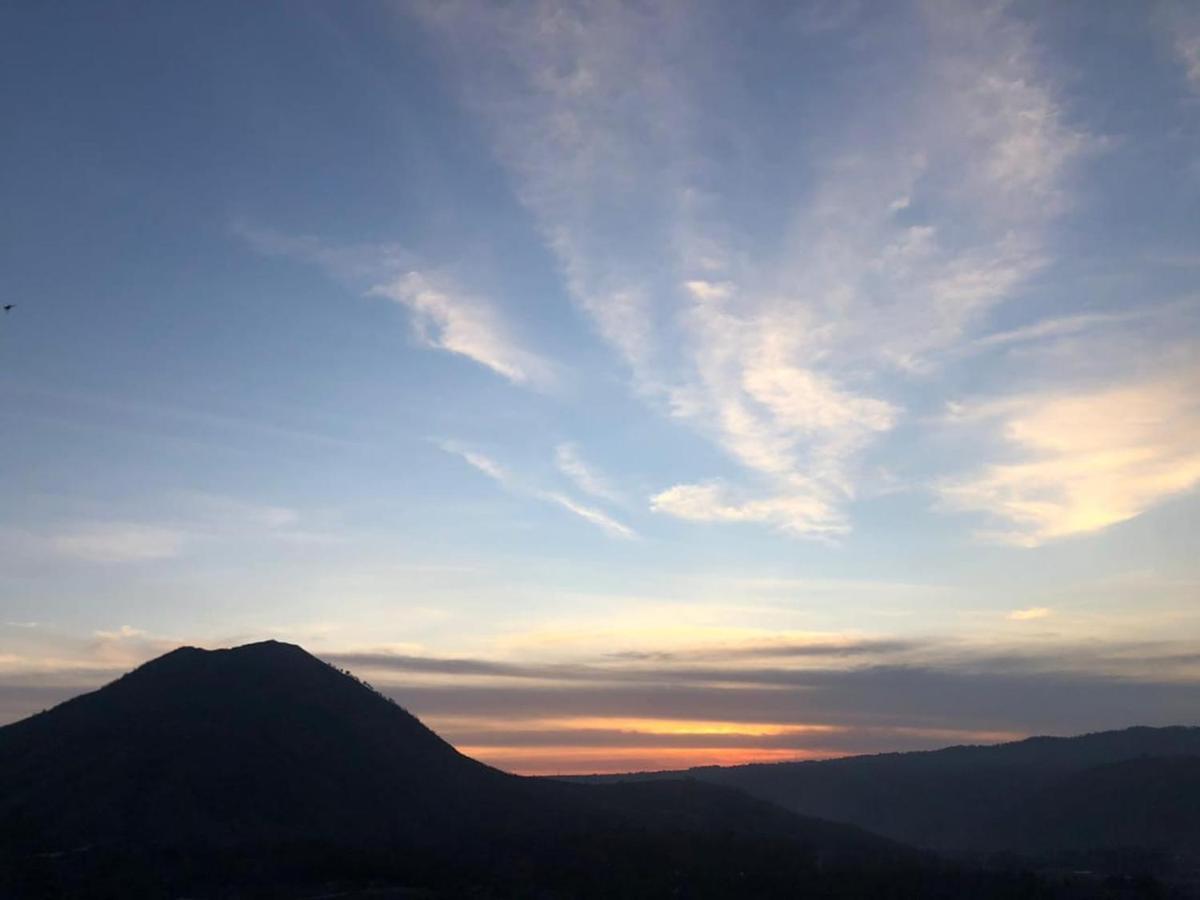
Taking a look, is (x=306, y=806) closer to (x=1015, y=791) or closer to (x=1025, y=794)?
(x=1025, y=794)

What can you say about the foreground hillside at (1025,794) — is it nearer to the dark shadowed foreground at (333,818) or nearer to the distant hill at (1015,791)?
the distant hill at (1015,791)

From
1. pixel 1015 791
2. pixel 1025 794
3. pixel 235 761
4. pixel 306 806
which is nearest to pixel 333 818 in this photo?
pixel 306 806

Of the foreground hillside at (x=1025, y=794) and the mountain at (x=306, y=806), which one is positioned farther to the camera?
the foreground hillside at (x=1025, y=794)

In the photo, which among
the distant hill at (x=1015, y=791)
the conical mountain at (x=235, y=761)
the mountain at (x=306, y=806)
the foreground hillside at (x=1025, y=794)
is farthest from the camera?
the distant hill at (x=1015, y=791)

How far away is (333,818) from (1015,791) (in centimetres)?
7004

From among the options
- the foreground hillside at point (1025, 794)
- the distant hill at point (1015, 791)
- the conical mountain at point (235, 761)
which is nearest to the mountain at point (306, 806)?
the conical mountain at point (235, 761)

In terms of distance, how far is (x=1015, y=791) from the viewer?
318 feet

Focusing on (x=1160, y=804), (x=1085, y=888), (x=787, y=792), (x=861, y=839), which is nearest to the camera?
(x=1085, y=888)

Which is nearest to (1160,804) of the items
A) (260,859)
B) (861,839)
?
(861,839)

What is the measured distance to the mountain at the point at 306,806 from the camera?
139ft

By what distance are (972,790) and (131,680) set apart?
77.7 meters

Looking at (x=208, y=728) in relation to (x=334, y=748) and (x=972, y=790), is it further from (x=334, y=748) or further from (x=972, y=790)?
(x=972, y=790)

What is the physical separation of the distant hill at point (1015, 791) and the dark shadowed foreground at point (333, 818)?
27.3m

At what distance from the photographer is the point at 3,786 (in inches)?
2016
